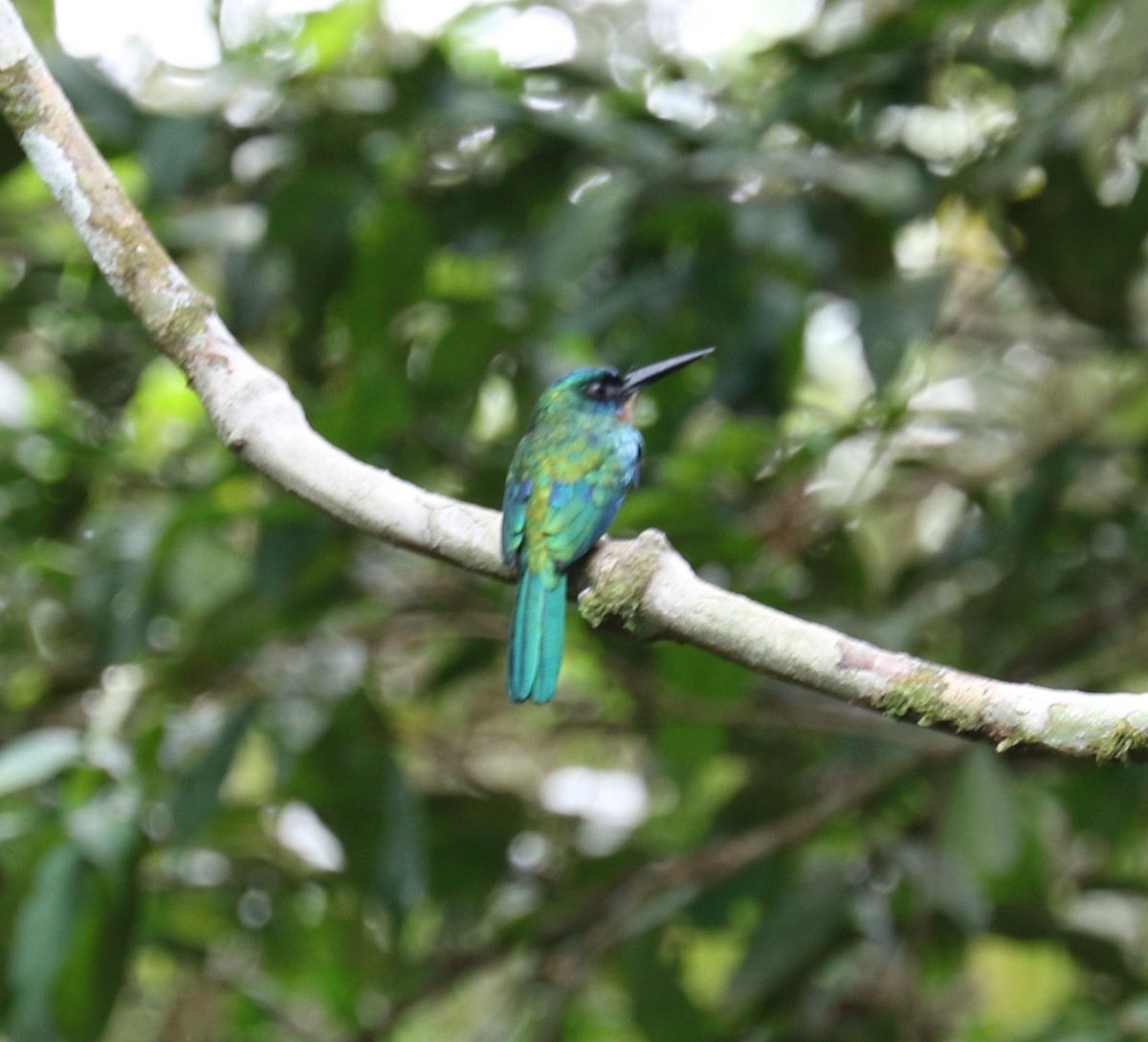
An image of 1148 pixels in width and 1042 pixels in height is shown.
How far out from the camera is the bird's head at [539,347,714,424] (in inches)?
93.4

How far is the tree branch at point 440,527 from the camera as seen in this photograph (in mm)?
1200

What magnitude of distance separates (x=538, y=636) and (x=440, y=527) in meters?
0.35

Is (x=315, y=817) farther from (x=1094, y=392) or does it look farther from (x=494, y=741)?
(x=1094, y=392)

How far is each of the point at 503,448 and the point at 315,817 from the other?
740 millimetres

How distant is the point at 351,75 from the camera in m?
2.97

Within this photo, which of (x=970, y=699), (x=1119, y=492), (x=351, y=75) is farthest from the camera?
(x=1119, y=492)

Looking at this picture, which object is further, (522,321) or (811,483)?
(811,483)

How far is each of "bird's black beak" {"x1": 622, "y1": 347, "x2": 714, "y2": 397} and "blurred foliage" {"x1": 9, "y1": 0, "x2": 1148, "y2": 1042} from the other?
0.13m

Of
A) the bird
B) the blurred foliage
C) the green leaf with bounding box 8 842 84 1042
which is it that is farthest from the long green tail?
the green leaf with bounding box 8 842 84 1042

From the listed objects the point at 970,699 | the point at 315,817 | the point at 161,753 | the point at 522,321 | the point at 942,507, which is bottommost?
the point at 942,507

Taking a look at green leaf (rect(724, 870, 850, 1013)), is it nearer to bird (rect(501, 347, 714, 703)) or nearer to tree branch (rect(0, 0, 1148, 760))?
bird (rect(501, 347, 714, 703))

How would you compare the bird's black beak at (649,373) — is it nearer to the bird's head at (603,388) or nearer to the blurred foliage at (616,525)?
the bird's head at (603,388)

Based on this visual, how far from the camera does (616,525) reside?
2.22 m

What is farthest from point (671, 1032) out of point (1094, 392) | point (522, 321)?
point (1094, 392)
